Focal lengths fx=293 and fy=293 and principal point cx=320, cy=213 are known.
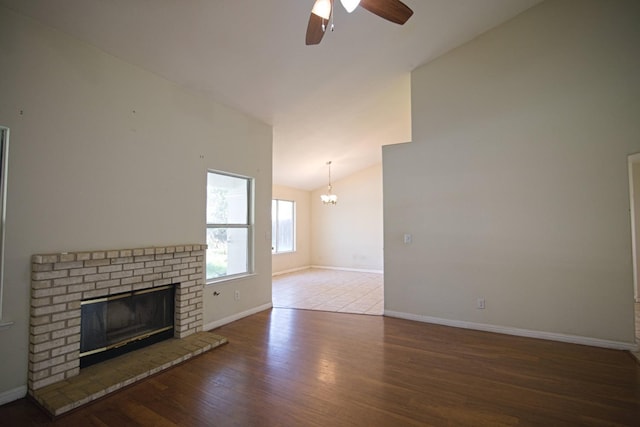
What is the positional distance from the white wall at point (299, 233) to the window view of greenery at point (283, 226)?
6.0 inches

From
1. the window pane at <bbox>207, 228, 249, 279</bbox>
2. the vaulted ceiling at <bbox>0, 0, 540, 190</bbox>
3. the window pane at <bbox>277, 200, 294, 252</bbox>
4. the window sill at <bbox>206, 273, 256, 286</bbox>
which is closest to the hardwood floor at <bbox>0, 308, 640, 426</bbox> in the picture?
the window sill at <bbox>206, 273, 256, 286</bbox>

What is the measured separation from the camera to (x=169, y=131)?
3365 mm

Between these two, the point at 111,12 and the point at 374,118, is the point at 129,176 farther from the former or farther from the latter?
the point at 374,118

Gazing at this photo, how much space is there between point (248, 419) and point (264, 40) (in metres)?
3.39

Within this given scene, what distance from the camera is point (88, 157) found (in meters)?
2.69

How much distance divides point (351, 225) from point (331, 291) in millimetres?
3237

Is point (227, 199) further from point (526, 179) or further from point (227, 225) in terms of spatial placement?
point (526, 179)

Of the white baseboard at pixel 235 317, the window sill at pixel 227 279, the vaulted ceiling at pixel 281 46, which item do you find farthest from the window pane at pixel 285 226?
the window sill at pixel 227 279

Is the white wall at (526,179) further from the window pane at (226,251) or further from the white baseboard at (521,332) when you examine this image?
the window pane at (226,251)

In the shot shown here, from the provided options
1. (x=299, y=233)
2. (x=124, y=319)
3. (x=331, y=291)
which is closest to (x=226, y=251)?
(x=124, y=319)

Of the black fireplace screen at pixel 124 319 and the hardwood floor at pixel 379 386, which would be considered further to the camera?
the black fireplace screen at pixel 124 319

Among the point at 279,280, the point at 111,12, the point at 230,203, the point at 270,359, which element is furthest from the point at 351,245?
the point at 111,12

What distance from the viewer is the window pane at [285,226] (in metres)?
8.55

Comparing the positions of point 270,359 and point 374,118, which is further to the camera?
point 374,118
